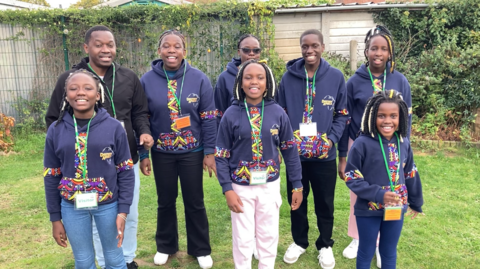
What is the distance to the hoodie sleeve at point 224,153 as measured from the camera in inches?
113

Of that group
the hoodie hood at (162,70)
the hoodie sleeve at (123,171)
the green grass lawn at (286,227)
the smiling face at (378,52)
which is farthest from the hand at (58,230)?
the smiling face at (378,52)

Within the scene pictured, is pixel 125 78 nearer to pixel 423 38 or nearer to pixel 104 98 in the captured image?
pixel 104 98

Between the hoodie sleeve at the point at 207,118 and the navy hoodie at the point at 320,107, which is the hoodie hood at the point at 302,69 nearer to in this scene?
the navy hoodie at the point at 320,107

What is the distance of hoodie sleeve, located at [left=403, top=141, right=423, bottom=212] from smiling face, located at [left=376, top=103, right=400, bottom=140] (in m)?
0.27

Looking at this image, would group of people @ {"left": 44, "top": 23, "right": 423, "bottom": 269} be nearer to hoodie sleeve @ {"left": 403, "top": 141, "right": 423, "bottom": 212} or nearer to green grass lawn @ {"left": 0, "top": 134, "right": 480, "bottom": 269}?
hoodie sleeve @ {"left": 403, "top": 141, "right": 423, "bottom": 212}

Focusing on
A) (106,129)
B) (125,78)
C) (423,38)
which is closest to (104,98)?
(125,78)

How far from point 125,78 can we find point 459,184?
4.84 m

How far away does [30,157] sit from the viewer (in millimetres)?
7266

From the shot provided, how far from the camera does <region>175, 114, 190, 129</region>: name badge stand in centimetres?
329

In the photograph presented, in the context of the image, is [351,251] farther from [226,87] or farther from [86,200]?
[86,200]

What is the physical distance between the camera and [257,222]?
9.75 feet

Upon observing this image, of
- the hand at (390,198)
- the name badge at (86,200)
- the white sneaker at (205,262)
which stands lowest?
the white sneaker at (205,262)

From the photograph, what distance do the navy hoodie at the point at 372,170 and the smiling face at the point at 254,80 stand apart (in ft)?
2.65

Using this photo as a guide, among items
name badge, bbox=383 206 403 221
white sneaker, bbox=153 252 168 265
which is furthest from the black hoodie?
name badge, bbox=383 206 403 221
